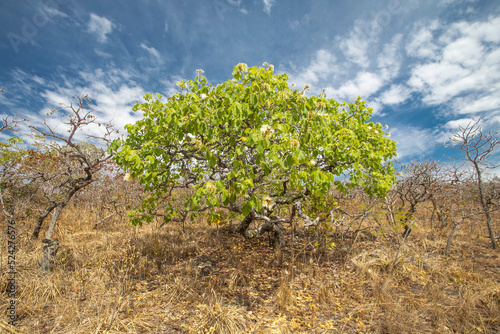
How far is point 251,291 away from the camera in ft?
12.3

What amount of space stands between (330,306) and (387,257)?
2.15 m

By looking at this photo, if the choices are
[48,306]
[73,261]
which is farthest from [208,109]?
[73,261]

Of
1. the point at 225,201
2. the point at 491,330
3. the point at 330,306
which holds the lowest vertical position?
the point at 330,306

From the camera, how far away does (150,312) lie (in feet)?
10.1

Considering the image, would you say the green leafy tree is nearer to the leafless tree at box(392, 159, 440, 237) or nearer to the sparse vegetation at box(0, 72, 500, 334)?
the sparse vegetation at box(0, 72, 500, 334)

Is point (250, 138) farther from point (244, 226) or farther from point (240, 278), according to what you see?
point (244, 226)

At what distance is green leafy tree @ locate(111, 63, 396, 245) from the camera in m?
2.49

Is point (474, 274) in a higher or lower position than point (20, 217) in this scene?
higher

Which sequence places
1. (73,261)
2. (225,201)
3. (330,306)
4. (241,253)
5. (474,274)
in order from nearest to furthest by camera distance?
(225,201) < (330,306) < (474,274) < (73,261) < (241,253)

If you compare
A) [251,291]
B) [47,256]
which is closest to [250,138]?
[251,291]

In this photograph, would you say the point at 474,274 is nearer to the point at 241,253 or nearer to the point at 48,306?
the point at 241,253

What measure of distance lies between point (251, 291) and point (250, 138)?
2867 mm

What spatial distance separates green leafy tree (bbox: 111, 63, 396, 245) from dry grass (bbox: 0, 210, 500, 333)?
1.21 m

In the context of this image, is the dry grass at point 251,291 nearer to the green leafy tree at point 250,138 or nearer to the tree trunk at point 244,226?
the tree trunk at point 244,226
